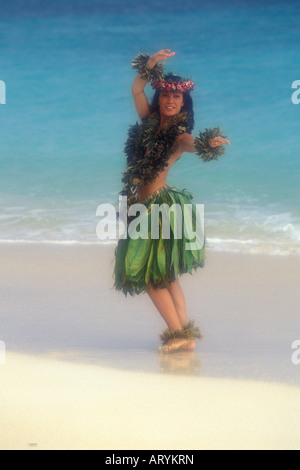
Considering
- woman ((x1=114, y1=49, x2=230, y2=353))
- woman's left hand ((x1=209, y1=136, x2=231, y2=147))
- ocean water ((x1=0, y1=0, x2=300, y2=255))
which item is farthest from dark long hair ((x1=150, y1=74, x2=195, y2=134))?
ocean water ((x1=0, y1=0, x2=300, y2=255))

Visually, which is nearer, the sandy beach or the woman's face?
the sandy beach

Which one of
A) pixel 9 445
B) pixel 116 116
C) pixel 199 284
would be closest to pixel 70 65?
pixel 116 116

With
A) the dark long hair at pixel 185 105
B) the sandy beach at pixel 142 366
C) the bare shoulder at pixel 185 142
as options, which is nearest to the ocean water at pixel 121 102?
the sandy beach at pixel 142 366

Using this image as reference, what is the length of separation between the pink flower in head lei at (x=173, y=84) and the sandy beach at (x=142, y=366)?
1.09 meters

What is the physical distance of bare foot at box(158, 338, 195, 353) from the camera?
3.71 m

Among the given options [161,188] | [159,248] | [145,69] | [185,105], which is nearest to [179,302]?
[159,248]

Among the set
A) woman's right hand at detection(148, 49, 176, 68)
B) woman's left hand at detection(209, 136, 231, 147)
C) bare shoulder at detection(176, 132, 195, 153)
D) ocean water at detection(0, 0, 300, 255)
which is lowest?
woman's left hand at detection(209, 136, 231, 147)

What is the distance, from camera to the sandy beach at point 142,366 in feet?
8.79

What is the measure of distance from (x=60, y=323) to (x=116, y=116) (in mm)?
6585

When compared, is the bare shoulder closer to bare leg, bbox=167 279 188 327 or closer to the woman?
the woman

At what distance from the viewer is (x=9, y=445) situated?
2.54m

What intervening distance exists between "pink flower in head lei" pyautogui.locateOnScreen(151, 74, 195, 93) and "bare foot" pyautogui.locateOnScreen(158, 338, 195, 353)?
1.04 m

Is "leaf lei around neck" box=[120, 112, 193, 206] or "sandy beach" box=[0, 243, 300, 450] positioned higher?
"leaf lei around neck" box=[120, 112, 193, 206]
